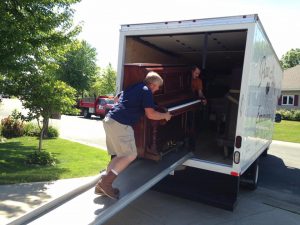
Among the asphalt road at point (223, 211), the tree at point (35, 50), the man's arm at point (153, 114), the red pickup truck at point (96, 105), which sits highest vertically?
the tree at point (35, 50)

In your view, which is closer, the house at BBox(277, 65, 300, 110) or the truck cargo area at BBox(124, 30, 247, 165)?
the truck cargo area at BBox(124, 30, 247, 165)

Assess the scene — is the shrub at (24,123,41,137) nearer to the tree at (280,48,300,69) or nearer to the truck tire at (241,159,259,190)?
the truck tire at (241,159,259,190)

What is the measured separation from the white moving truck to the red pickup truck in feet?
63.5

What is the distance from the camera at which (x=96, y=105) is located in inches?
1085

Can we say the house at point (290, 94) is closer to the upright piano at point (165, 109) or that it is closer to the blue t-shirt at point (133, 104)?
the upright piano at point (165, 109)

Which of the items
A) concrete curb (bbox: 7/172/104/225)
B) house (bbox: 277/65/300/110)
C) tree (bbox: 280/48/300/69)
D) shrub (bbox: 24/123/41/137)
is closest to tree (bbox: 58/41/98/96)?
house (bbox: 277/65/300/110)

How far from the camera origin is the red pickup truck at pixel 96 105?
27078mm

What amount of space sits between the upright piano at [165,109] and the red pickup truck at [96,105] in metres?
19.5

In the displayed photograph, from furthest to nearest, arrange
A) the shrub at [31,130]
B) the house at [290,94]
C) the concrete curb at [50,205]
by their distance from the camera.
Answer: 1. the house at [290,94]
2. the shrub at [31,130]
3. the concrete curb at [50,205]

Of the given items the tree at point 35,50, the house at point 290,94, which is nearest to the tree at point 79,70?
the house at point 290,94

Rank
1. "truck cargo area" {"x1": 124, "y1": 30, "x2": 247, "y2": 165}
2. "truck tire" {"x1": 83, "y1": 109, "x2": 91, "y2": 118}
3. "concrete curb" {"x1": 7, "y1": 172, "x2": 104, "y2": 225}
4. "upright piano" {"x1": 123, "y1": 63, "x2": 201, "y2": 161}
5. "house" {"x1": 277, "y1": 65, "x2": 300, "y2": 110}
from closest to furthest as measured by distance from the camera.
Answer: "concrete curb" {"x1": 7, "y1": 172, "x2": 104, "y2": 225} < "upright piano" {"x1": 123, "y1": 63, "x2": 201, "y2": 161} < "truck cargo area" {"x1": 124, "y1": 30, "x2": 247, "y2": 165} < "truck tire" {"x1": 83, "y1": 109, "x2": 91, "y2": 118} < "house" {"x1": 277, "y1": 65, "x2": 300, "y2": 110}

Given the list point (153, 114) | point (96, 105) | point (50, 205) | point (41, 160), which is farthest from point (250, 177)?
point (96, 105)

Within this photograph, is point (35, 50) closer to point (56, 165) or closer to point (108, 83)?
point (56, 165)

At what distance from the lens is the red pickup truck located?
2708 centimetres
